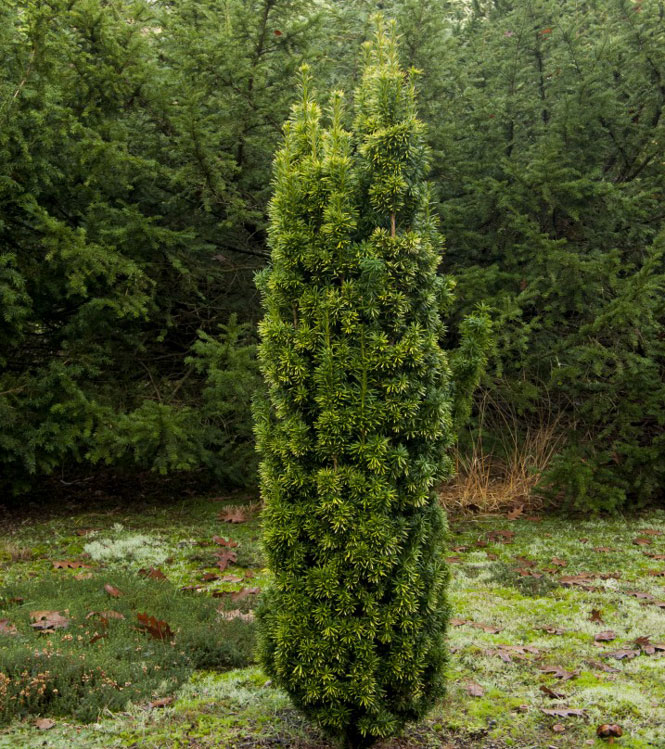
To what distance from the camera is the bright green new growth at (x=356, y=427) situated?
3.18 metres

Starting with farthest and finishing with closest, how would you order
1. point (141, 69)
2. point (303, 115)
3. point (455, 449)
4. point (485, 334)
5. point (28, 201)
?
point (455, 449) < point (141, 69) < point (28, 201) < point (485, 334) < point (303, 115)

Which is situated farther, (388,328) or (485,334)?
(485,334)

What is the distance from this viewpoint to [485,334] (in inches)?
160

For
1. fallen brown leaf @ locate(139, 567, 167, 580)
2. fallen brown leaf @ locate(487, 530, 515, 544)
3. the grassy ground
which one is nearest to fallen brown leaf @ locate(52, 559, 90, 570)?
the grassy ground

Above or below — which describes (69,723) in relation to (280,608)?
below

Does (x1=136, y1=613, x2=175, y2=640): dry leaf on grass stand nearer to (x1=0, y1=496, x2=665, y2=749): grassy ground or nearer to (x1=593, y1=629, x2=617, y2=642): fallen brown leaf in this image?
(x1=0, y1=496, x2=665, y2=749): grassy ground

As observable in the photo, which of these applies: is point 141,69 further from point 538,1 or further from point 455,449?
point 455,449

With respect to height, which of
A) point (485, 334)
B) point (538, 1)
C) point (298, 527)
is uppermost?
point (538, 1)

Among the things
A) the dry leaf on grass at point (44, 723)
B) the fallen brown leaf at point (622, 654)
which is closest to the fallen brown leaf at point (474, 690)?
the fallen brown leaf at point (622, 654)

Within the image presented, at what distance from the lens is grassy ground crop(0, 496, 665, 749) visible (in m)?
3.57

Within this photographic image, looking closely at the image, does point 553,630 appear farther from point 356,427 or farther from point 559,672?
point 356,427

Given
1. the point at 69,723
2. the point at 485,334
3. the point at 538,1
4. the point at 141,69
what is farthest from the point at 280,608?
the point at 538,1

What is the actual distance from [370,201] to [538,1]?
773 centimetres

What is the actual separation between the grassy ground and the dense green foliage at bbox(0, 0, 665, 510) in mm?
1523
